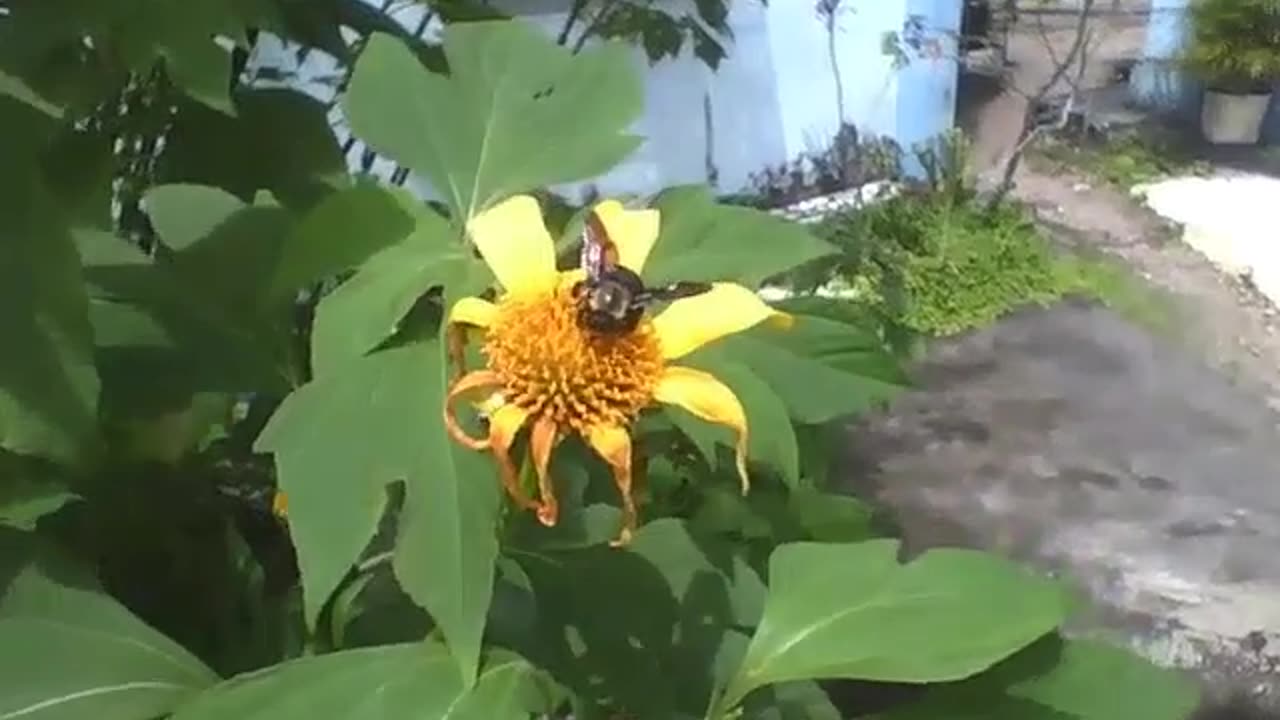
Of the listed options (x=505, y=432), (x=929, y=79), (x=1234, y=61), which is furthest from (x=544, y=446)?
(x=1234, y=61)

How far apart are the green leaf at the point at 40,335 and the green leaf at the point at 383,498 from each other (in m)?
0.05

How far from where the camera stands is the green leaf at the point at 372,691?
282 mm

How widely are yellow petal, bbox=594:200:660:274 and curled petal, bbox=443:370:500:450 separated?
0.04m

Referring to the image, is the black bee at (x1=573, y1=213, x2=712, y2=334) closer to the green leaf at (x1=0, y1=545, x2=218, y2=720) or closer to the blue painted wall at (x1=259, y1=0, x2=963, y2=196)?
the green leaf at (x1=0, y1=545, x2=218, y2=720)

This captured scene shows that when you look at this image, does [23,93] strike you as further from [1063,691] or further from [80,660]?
[1063,691]

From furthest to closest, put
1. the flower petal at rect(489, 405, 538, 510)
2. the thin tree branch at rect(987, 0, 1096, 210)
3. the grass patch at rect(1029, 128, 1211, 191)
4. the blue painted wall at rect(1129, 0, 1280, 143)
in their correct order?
the blue painted wall at rect(1129, 0, 1280, 143), the grass patch at rect(1029, 128, 1211, 191), the thin tree branch at rect(987, 0, 1096, 210), the flower petal at rect(489, 405, 538, 510)

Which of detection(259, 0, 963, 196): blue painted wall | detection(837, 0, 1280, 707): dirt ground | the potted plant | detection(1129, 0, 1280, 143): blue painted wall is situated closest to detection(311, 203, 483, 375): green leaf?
detection(837, 0, 1280, 707): dirt ground

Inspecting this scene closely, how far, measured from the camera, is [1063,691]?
0.35 m

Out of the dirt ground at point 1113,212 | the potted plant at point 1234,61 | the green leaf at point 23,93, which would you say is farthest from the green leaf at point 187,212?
the potted plant at point 1234,61

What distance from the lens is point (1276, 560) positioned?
1.83 metres

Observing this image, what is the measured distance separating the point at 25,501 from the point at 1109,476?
1.78 meters

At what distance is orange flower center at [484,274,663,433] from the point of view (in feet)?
0.90

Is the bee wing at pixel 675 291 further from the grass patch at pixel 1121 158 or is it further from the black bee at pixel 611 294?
the grass patch at pixel 1121 158

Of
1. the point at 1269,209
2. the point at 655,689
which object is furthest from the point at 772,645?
the point at 1269,209
